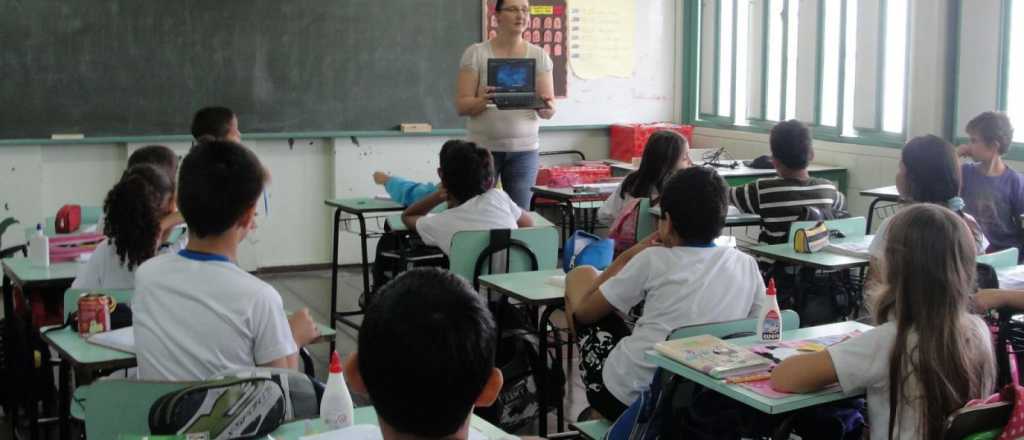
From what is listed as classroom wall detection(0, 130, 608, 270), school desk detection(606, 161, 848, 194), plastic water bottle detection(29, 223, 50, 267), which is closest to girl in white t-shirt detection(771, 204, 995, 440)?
plastic water bottle detection(29, 223, 50, 267)

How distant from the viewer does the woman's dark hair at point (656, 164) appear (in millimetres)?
4941

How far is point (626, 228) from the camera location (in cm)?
489

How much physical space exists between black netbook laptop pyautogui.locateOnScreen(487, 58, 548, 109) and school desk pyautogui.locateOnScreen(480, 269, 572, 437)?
181cm

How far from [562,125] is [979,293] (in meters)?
5.21

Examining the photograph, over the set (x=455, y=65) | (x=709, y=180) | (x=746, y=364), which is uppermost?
(x=455, y=65)

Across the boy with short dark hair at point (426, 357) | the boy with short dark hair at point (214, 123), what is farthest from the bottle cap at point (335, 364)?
the boy with short dark hair at point (214, 123)

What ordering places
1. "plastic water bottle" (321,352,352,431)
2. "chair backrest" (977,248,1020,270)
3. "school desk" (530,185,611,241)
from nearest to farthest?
"plastic water bottle" (321,352,352,431) < "chair backrest" (977,248,1020,270) < "school desk" (530,185,611,241)

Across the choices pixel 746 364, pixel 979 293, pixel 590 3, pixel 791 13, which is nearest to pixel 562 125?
pixel 590 3

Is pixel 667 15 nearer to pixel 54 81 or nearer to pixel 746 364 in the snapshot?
pixel 54 81

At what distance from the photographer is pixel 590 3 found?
8398mm

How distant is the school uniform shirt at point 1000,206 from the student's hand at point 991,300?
6.48 feet

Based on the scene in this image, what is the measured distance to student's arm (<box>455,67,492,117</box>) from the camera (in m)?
5.76

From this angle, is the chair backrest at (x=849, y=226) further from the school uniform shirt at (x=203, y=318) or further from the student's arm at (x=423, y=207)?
the school uniform shirt at (x=203, y=318)

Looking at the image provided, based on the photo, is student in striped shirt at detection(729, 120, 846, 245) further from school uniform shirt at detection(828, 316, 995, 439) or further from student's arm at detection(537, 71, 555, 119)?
school uniform shirt at detection(828, 316, 995, 439)
